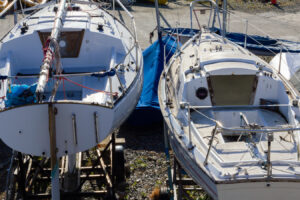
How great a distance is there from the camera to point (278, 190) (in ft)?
16.8

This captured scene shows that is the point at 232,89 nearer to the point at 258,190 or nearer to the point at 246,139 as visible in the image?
the point at 246,139

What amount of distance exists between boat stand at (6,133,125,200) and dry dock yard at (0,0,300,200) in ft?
0.88

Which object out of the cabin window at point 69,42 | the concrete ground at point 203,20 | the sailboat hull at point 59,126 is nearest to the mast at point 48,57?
the sailboat hull at point 59,126

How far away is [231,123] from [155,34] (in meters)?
8.87

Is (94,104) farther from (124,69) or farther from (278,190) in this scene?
(278,190)

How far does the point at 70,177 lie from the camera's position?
23.0 ft

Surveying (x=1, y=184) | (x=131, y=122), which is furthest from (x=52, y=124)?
(x=131, y=122)

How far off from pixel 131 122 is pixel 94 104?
3.22 m

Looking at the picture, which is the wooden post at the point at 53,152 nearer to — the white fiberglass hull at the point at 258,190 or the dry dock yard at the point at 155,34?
the dry dock yard at the point at 155,34

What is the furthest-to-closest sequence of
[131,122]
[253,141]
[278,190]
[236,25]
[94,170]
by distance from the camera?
[236,25] < [131,122] < [94,170] < [253,141] < [278,190]

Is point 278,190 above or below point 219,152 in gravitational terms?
below

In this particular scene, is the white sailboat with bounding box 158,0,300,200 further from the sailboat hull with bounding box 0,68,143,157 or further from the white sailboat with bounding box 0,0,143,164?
the sailboat hull with bounding box 0,68,143,157

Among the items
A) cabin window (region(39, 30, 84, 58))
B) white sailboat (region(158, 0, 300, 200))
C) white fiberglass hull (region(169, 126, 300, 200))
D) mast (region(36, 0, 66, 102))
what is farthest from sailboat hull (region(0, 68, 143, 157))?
cabin window (region(39, 30, 84, 58))

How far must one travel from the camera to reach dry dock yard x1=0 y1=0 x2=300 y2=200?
294 inches
